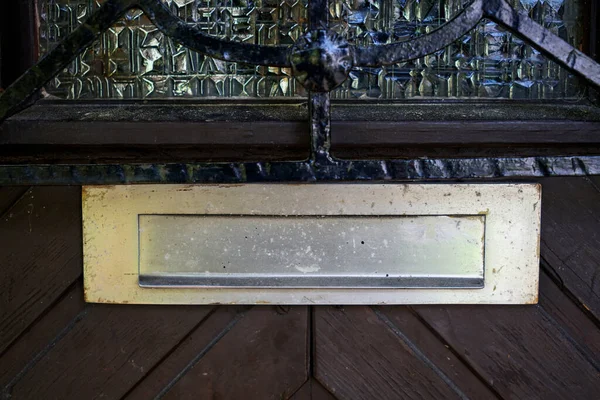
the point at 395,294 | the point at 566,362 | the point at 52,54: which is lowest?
the point at 566,362

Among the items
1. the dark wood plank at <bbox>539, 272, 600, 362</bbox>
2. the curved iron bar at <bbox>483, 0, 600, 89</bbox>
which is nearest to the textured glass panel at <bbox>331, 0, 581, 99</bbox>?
the curved iron bar at <bbox>483, 0, 600, 89</bbox>

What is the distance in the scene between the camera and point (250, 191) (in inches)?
26.3

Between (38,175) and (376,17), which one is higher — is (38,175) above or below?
below

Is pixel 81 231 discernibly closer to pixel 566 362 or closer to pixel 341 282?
pixel 341 282

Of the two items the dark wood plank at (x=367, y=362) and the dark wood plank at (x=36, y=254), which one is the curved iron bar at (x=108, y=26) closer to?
the dark wood plank at (x=36, y=254)

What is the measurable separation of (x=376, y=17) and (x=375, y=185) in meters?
0.24

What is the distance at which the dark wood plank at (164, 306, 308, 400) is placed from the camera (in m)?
0.70

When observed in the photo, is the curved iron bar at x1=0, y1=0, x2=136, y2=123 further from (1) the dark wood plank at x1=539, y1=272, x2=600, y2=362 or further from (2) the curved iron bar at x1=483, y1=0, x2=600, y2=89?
(1) the dark wood plank at x1=539, y1=272, x2=600, y2=362

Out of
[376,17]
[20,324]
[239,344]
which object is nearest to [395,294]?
[239,344]

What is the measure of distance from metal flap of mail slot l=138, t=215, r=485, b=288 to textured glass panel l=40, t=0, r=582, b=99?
19cm

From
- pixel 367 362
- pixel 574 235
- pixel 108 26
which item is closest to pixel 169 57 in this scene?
pixel 108 26

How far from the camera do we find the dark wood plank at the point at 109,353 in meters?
0.70

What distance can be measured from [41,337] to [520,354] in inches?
25.4

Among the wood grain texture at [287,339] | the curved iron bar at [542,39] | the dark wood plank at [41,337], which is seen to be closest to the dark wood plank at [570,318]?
the wood grain texture at [287,339]
